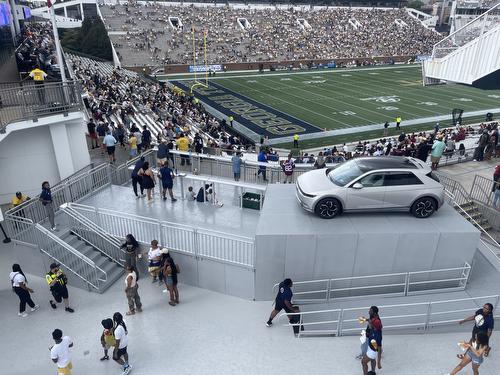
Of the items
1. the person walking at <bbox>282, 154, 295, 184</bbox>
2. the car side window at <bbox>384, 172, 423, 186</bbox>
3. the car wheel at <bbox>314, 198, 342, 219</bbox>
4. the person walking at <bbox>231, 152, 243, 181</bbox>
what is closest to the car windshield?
the car wheel at <bbox>314, 198, 342, 219</bbox>

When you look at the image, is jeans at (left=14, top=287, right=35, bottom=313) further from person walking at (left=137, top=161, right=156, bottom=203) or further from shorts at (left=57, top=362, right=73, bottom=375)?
person walking at (left=137, top=161, right=156, bottom=203)

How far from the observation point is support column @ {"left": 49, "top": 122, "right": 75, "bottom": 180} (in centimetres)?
1470

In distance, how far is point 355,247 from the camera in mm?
9953

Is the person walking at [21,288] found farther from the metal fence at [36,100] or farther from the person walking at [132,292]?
the metal fence at [36,100]

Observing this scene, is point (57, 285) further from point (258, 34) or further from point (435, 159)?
point (258, 34)

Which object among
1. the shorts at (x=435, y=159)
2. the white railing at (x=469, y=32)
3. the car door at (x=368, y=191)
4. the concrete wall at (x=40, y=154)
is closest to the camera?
the car door at (x=368, y=191)

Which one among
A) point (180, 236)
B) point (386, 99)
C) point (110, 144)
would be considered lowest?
point (386, 99)

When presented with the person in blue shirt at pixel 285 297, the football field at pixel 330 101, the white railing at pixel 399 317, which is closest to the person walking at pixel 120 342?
the person in blue shirt at pixel 285 297

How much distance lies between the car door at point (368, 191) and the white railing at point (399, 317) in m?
2.65

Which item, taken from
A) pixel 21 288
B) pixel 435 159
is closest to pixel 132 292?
pixel 21 288

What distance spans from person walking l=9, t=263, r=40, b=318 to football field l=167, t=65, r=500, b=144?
75.9 ft

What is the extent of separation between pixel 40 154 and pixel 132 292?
330 inches

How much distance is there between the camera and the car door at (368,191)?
10352 mm

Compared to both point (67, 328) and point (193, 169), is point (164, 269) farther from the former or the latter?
point (193, 169)
